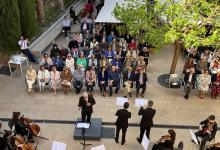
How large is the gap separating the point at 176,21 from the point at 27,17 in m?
7.73

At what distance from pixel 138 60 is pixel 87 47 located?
2.79m

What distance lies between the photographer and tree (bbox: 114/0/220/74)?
1203cm

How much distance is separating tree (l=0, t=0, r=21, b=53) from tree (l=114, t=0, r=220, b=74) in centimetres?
492

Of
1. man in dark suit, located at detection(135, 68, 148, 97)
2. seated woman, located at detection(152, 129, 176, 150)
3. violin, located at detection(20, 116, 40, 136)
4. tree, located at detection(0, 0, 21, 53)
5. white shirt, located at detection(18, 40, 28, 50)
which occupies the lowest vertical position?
violin, located at detection(20, 116, 40, 136)

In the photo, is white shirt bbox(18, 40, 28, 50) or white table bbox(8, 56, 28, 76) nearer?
white table bbox(8, 56, 28, 76)

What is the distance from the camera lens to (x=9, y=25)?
15.4m

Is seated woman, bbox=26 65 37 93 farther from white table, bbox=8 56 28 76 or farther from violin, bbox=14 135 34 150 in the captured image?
violin, bbox=14 135 34 150

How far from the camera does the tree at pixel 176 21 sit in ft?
39.5

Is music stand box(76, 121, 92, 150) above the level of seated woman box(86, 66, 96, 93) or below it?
below

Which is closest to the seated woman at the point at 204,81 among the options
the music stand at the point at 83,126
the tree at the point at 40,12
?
the music stand at the point at 83,126

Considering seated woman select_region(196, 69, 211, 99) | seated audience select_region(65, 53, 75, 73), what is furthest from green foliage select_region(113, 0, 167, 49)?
seated audience select_region(65, 53, 75, 73)

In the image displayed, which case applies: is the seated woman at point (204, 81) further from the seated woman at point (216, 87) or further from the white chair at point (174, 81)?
the white chair at point (174, 81)

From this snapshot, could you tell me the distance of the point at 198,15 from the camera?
1221 cm

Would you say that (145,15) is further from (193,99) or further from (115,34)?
(115,34)
